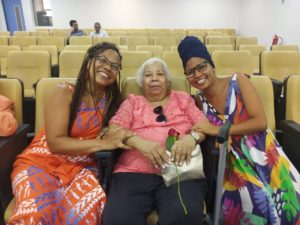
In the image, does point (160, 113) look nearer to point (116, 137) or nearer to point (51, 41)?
point (116, 137)

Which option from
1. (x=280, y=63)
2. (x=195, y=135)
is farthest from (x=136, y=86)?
(x=280, y=63)

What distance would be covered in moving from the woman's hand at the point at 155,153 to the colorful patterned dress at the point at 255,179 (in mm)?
401

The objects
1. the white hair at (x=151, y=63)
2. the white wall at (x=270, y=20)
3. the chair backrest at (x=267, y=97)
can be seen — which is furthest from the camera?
the white wall at (x=270, y=20)

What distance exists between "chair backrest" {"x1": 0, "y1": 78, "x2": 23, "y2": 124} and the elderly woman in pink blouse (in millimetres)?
641

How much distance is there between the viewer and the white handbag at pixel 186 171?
4.25 feet

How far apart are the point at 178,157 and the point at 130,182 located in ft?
0.92

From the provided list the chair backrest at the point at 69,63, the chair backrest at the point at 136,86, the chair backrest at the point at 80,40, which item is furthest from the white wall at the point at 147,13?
the chair backrest at the point at 136,86

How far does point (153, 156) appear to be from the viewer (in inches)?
51.4

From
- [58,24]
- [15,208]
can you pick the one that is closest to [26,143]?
[15,208]

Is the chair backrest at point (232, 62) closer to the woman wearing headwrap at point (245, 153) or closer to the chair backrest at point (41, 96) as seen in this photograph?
the woman wearing headwrap at point (245, 153)

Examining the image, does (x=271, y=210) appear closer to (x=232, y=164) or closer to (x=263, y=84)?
(x=232, y=164)

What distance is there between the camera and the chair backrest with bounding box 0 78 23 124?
1673 millimetres

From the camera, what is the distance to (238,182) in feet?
4.61

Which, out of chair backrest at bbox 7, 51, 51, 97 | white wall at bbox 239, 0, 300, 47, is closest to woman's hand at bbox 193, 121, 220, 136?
chair backrest at bbox 7, 51, 51, 97
